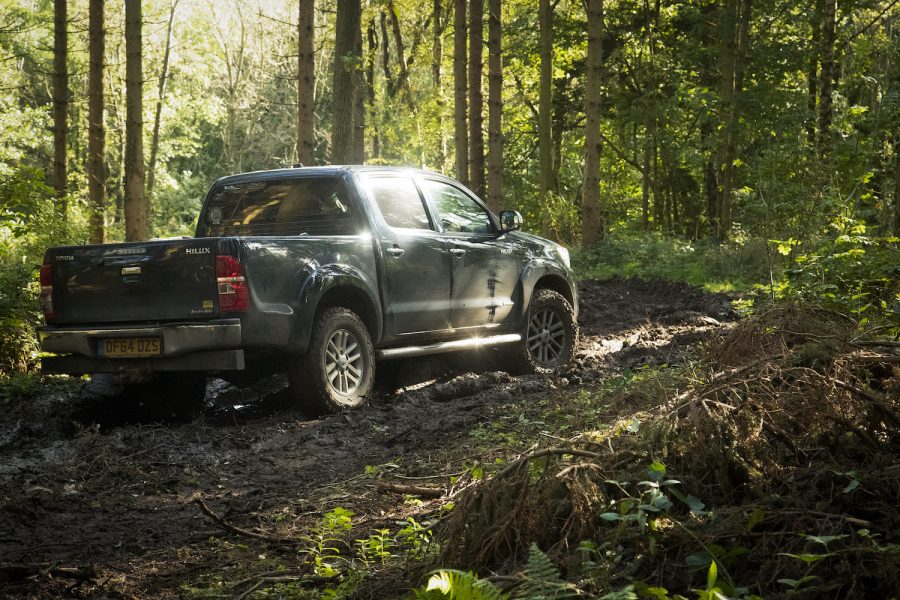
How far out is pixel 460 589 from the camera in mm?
2947

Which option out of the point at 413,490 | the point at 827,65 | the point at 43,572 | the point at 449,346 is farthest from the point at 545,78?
the point at 43,572

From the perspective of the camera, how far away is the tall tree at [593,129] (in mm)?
21062

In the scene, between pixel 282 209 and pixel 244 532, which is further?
pixel 282 209

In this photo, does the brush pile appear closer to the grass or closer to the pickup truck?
the pickup truck

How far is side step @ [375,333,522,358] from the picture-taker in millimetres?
8578

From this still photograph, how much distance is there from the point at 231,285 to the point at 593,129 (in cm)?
1584

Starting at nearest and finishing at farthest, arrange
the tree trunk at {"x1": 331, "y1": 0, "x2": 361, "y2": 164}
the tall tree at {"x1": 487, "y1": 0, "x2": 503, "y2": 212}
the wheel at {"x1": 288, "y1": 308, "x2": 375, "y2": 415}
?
the wheel at {"x1": 288, "y1": 308, "x2": 375, "y2": 415}
the tree trunk at {"x1": 331, "y1": 0, "x2": 361, "y2": 164}
the tall tree at {"x1": 487, "y1": 0, "x2": 503, "y2": 212}

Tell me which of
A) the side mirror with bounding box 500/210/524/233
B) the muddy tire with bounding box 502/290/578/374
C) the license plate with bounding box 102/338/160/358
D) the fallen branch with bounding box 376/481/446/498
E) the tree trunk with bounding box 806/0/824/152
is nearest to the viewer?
the fallen branch with bounding box 376/481/446/498

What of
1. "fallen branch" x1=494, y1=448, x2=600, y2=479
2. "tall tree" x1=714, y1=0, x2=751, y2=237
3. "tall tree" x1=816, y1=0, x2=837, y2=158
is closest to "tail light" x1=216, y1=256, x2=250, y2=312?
"fallen branch" x1=494, y1=448, x2=600, y2=479

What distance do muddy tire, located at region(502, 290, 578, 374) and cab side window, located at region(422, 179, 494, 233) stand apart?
100 centimetres

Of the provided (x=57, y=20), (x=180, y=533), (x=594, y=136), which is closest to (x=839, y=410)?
(x=180, y=533)

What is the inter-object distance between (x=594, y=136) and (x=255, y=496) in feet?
57.5

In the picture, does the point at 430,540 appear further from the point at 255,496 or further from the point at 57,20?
the point at 57,20

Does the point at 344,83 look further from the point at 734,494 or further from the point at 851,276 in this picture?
the point at 734,494
